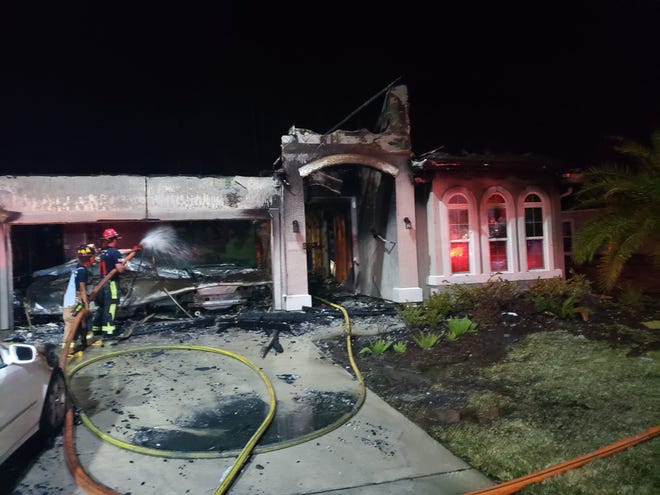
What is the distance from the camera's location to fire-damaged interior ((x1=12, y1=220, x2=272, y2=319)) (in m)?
9.89

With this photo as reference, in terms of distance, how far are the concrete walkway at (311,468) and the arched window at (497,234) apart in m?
7.68

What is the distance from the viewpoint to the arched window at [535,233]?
11922 millimetres

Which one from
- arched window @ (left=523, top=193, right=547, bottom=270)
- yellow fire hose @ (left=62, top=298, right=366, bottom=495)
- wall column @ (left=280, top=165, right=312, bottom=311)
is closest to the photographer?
yellow fire hose @ (left=62, top=298, right=366, bottom=495)

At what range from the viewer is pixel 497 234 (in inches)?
462

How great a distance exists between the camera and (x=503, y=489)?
3.37m

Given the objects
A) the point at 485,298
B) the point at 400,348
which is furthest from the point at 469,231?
the point at 400,348

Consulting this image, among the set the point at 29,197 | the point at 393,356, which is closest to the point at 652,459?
the point at 393,356

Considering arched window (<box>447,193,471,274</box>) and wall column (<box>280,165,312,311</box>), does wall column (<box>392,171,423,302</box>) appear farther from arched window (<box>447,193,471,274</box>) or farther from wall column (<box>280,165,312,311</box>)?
wall column (<box>280,165,312,311</box>)

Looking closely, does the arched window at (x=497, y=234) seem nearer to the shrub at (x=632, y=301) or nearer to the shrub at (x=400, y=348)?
the shrub at (x=632, y=301)

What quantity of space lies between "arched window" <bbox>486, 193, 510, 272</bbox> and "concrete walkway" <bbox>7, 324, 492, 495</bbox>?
25.2 feet

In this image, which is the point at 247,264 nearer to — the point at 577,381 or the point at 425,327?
the point at 425,327

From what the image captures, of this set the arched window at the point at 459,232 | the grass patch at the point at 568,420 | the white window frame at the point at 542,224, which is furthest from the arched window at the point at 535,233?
the grass patch at the point at 568,420

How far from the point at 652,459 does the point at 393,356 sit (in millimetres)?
4029

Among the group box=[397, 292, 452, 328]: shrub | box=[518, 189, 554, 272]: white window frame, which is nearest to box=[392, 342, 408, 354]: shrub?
box=[397, 292, 452, 328]: shrub
